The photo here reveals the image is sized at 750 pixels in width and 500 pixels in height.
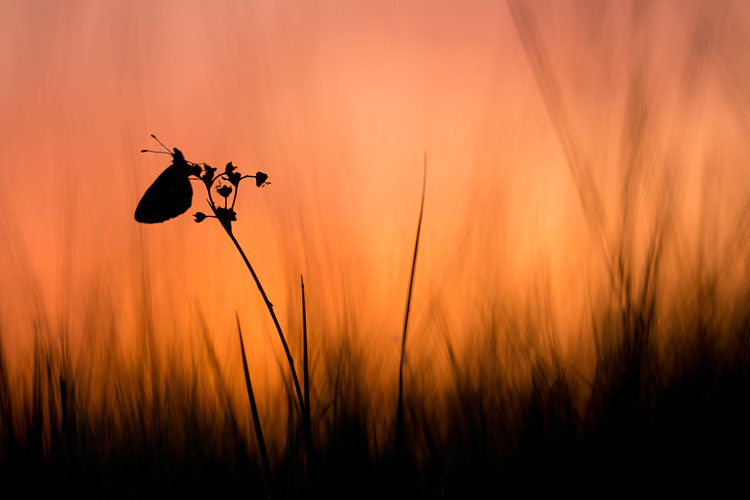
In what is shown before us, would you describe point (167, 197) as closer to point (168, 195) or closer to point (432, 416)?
point (168, 195)

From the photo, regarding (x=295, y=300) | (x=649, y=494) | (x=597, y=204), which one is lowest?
(x=649, y=494)

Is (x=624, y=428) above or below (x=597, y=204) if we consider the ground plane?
below

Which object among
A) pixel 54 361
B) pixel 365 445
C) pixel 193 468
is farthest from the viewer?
pixel 54 361

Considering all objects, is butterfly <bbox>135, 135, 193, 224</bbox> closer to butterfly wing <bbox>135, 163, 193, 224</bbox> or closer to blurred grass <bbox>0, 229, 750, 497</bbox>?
butterfly wing <bbox>135, 163, 193, 224</bbox>

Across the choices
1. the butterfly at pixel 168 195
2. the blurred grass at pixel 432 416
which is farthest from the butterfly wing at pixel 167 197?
the blurred grass at pixel 432 416

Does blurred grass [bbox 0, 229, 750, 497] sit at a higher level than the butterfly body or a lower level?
lower

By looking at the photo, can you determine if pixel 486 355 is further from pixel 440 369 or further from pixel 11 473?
pixel 11 473

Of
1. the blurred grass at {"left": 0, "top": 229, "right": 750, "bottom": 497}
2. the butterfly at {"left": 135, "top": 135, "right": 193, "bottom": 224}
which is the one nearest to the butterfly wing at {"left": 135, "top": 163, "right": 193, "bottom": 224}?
the butterfly at {"left": 135, "top": 135, "right": 193, "bottom": 224}

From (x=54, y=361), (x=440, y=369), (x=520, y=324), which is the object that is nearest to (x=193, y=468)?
(x=54, y=361)
